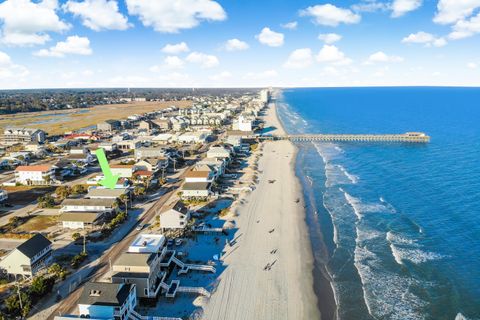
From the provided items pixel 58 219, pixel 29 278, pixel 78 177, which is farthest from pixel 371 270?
pixel 78 177

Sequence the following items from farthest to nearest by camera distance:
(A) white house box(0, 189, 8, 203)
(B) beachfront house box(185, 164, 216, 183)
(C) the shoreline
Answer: (B) beachfront house box(185, 164, 216, 183)
(A) white house box(0, 189, 8, 203)
(C) the shoreline

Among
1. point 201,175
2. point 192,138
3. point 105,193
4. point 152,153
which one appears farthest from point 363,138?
point 105,193

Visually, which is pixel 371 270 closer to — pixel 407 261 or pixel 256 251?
pixel 407 261

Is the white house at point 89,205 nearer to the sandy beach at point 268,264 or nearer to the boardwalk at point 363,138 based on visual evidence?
the sandy beach at point 268,264

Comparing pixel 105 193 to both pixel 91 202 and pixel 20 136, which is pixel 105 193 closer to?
pixel 91 202

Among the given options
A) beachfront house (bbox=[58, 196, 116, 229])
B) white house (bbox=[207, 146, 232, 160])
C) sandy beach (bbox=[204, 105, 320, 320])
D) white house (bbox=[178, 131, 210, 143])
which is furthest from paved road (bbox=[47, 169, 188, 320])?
white house (bbox=[178, 131, 210, 143])

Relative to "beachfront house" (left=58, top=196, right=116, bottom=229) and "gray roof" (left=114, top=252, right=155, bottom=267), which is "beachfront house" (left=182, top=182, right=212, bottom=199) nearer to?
"beachfront house" (left=58, top=196, right=116, bottom=229)
